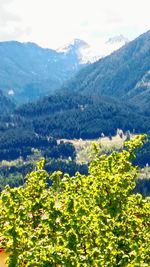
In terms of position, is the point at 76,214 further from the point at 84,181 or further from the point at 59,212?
the point at 84,181

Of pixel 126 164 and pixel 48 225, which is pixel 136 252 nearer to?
pixel 48 225

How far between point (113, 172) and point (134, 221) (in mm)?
4407

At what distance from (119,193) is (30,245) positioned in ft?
32.7

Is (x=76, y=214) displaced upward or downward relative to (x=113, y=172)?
downward

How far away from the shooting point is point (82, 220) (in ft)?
128

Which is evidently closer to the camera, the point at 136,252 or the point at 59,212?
the point at 136,252

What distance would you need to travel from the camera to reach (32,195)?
143 feet

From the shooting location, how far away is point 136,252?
109ft

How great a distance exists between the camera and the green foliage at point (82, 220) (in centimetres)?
3372

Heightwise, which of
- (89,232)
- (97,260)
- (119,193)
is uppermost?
(119,193)

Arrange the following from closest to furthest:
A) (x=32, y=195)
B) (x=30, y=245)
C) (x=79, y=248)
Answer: (x=30, y=245) → (x=79, y=248) → (x=32, y=195)

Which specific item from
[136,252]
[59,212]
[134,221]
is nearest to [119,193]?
[134,221]

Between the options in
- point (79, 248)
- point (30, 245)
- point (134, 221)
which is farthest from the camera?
point (134, 221)

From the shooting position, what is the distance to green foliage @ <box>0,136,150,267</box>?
3372 centimetres
